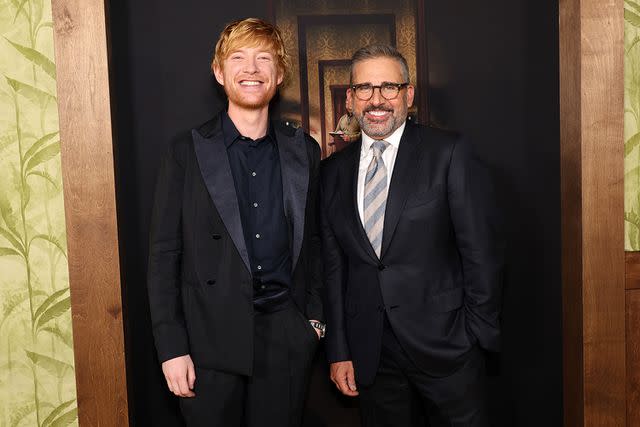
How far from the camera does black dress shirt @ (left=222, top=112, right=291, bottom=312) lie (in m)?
2.19

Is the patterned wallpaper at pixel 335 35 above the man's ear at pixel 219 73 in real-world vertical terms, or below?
above

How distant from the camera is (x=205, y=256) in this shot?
2.17 metres

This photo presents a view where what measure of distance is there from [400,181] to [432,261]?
26cm

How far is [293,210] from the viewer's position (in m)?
2.21

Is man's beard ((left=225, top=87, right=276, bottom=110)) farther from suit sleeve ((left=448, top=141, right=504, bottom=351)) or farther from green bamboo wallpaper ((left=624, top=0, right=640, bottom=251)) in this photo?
green bamboo wallpaper ((left=624, top=0, right=640, bottom=251))

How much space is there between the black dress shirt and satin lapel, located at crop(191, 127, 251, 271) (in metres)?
0.04

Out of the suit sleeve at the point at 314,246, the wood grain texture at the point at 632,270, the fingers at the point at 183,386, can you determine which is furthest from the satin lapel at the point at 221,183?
the wood grain texture at the point at 632,270

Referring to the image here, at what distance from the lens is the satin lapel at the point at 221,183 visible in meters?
2.13

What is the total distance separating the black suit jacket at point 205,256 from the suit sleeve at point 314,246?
0.07 meters

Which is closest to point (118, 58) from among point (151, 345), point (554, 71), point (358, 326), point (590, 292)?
point (151, 345)

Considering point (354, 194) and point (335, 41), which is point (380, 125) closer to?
point (354, 194)

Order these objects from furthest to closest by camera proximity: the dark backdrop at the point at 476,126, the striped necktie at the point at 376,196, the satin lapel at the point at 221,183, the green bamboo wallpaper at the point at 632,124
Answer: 1. the dark backdrop at the point at 476,126
2. the green bamboo wallpaper at the point at 632,124
3. the striped necktie at the point at 376,196
4. the satin lapel at the point at 221,183

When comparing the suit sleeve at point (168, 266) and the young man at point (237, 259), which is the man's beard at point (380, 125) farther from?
the suit sleeve at point (168, 266)

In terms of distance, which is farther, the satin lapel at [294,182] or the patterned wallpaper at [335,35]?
the patterned wallpaper at [335,35]
